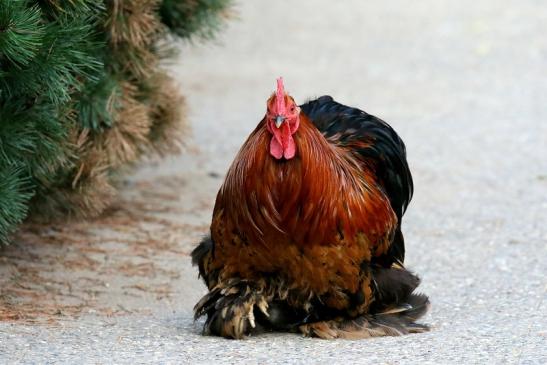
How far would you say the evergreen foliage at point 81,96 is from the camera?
5.67 meters

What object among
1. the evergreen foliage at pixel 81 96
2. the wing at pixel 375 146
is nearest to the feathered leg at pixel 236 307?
the wing at pixel 375 146

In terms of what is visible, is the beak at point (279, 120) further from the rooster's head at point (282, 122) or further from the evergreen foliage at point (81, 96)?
the evergreen foliage at point (81, 96)

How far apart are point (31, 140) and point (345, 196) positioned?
2.01 meters

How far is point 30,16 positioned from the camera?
545 cm

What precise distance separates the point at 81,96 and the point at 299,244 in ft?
8.06

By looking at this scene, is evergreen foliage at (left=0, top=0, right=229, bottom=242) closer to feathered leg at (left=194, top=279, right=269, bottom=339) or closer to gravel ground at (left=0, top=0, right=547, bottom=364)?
gravel ground at (left=0, top=0, right=547, bottom=364)

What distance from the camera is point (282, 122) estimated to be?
5.04 meters

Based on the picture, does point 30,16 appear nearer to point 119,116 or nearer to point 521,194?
point 119,116

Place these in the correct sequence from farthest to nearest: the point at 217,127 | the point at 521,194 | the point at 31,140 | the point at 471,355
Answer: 1. the point at 217,127
2. the point at 521,194
3. the point at 31,140
4. the point at 471,355

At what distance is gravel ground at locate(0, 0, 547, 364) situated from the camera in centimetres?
522

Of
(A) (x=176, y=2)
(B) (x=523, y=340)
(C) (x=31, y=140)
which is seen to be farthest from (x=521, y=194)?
(C) (x=31, y=140)

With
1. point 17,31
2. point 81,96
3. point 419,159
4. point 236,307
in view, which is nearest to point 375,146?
point 236,307

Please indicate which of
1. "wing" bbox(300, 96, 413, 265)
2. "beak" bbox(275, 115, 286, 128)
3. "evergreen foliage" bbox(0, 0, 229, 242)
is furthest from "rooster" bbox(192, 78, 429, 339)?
"evergreen foliage" bbox(0, 0, 229, 242)

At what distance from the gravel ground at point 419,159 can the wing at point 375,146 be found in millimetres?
740
